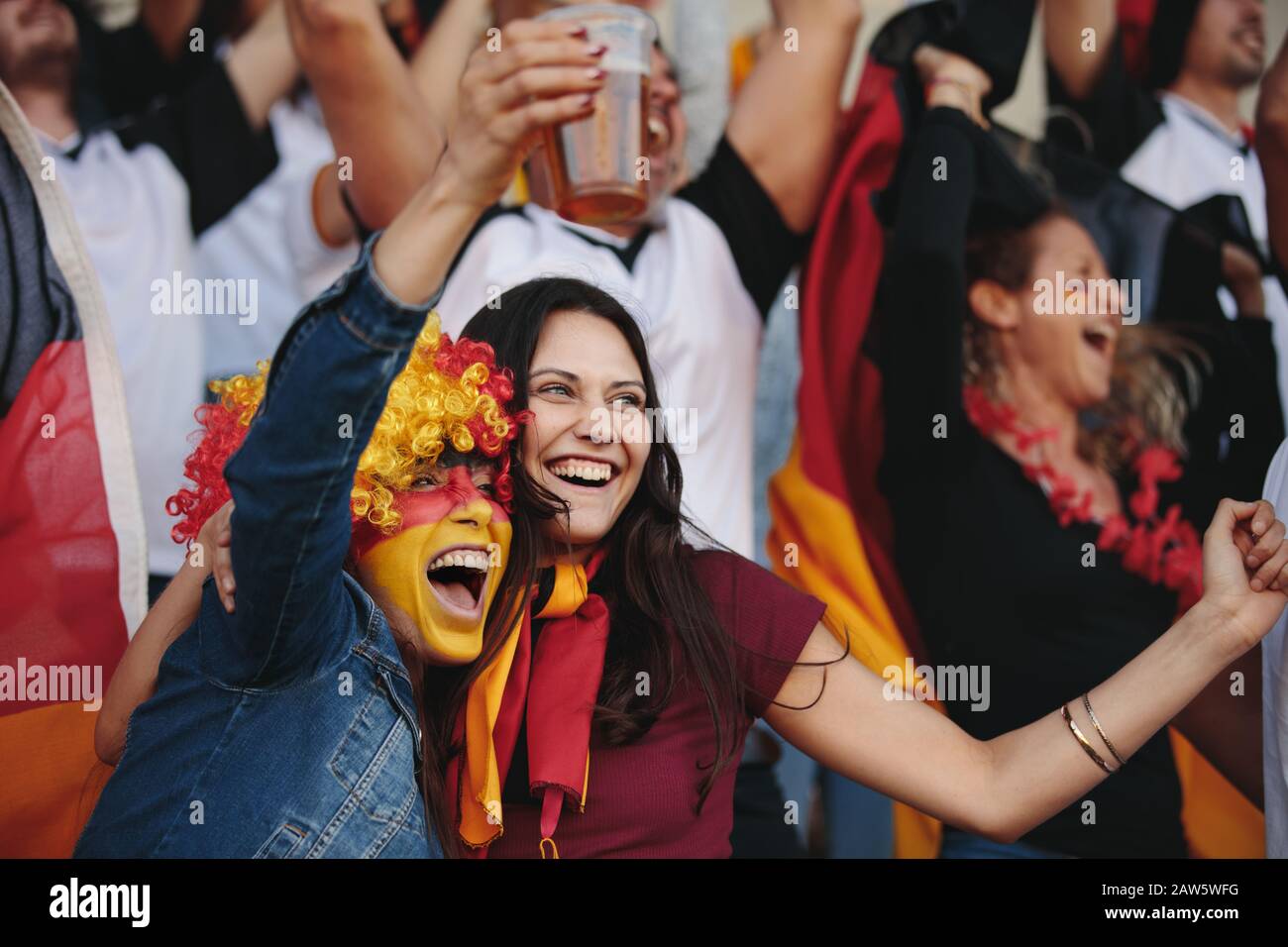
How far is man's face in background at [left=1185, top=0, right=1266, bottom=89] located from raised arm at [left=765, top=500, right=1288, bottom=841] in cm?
159

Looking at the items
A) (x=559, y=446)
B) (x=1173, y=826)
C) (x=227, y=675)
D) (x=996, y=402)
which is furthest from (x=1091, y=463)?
(x=227, y=675)

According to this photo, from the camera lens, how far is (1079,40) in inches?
132

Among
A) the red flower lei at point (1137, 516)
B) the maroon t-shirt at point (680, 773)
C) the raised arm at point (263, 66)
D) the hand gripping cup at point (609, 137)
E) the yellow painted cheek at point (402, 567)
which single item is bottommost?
the maroon t-shirt at point (680, 773)

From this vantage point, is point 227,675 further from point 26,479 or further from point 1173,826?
point 1173,826

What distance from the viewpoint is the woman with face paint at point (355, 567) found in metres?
1.61

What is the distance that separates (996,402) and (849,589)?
576mm

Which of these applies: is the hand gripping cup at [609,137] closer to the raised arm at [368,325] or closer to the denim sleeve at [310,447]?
the raised arm at [368,325]

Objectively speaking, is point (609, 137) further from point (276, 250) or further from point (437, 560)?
point (276, 250)

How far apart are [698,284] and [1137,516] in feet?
3.83

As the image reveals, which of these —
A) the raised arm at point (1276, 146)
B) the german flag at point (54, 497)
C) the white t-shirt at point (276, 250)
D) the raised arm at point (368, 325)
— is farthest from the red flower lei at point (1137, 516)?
the german flag at point (54, 497)

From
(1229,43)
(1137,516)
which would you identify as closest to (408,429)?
(1137,516)

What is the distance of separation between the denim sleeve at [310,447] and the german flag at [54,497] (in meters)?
1.22

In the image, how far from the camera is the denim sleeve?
5.27ft

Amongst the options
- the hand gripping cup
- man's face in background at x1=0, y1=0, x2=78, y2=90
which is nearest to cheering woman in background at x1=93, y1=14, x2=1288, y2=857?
the hand gripping cup
